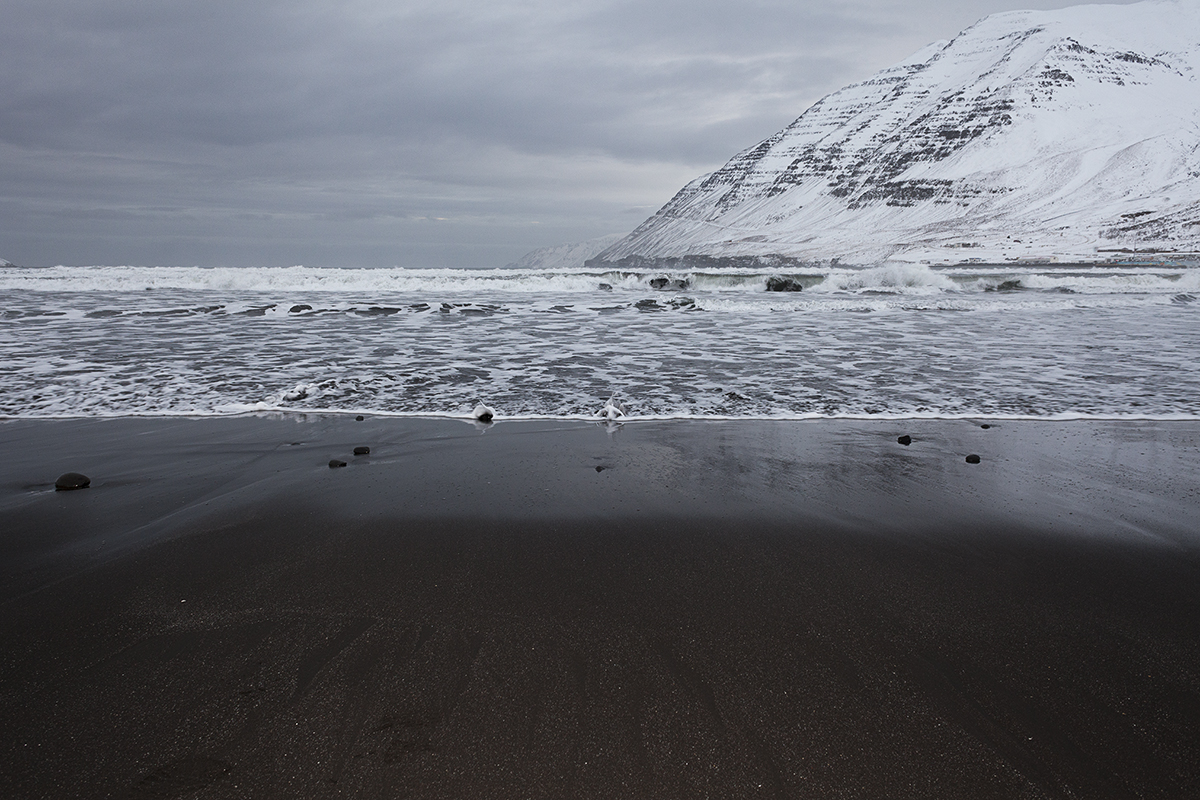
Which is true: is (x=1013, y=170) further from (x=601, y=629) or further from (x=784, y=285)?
(x=601, y=629)

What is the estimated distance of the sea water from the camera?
18.8ft

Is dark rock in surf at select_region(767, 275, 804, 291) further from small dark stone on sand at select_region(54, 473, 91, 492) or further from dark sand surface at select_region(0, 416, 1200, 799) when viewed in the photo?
small dark stone on sand at select_region(54, 473, 91, 492)

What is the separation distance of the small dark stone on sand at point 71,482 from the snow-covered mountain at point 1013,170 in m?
105

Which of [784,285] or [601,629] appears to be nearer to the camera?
[601,629]

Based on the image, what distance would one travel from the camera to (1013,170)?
141 metres

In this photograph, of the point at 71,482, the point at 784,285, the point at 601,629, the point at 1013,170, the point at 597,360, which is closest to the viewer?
the point at 601,629

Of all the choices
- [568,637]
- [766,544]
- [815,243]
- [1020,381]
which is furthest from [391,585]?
[815,243]

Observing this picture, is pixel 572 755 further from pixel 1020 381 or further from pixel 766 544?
pixel 1020 381

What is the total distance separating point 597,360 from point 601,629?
6.05 meters

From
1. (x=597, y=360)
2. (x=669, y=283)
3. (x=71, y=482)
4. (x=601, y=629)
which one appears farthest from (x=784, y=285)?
(x=601, y=629)

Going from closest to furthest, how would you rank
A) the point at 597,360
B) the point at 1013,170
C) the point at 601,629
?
1. the point at 601,629
2. the point at 597,360
3. the point at 1013,170

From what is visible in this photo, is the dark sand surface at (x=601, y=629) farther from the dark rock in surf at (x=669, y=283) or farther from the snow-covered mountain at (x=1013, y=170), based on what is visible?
the snow-covered mountain at (x=1013, y=170)

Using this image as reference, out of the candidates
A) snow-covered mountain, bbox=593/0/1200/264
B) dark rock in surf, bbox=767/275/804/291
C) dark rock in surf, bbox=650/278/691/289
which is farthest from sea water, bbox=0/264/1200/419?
snow-covered mountain, bbox=593/0/1200/264

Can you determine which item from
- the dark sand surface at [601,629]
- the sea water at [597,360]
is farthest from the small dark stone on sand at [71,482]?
the sea water at [597,360]
